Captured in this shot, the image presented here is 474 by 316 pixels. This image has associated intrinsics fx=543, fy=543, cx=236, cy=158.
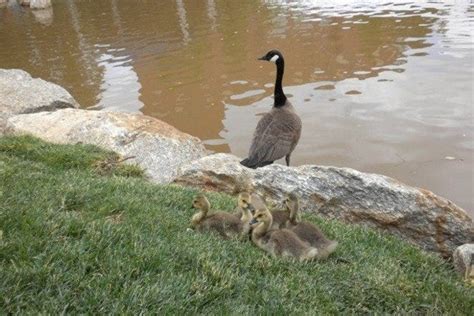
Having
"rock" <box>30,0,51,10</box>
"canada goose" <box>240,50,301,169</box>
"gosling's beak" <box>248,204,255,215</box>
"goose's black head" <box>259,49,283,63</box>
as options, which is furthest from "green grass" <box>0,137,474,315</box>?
"rock" <box>30,0,51,10</box>

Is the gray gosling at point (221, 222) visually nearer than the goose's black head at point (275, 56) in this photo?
Yes

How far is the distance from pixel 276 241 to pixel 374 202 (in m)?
3.20

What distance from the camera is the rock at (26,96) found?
14.4m

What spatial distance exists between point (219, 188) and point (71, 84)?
13.8 m

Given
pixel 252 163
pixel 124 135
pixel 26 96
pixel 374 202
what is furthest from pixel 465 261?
pixel 26 96

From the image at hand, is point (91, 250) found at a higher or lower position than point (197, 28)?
higher

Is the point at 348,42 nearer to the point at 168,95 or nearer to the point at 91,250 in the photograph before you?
the point at 168,95

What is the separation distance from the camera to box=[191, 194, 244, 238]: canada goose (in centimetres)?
662

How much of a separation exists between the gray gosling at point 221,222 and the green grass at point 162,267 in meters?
0.22

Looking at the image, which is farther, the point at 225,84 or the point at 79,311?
the point at 225,84

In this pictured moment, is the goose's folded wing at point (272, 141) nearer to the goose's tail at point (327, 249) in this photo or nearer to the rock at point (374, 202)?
the rock at point (374, 202)

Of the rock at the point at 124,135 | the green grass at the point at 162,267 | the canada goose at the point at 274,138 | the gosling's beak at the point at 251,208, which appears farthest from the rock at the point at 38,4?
the gosling's beak at the point at 251,208

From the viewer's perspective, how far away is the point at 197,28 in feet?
97.6

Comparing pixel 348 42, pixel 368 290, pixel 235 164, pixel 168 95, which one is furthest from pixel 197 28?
pixel 368 290
